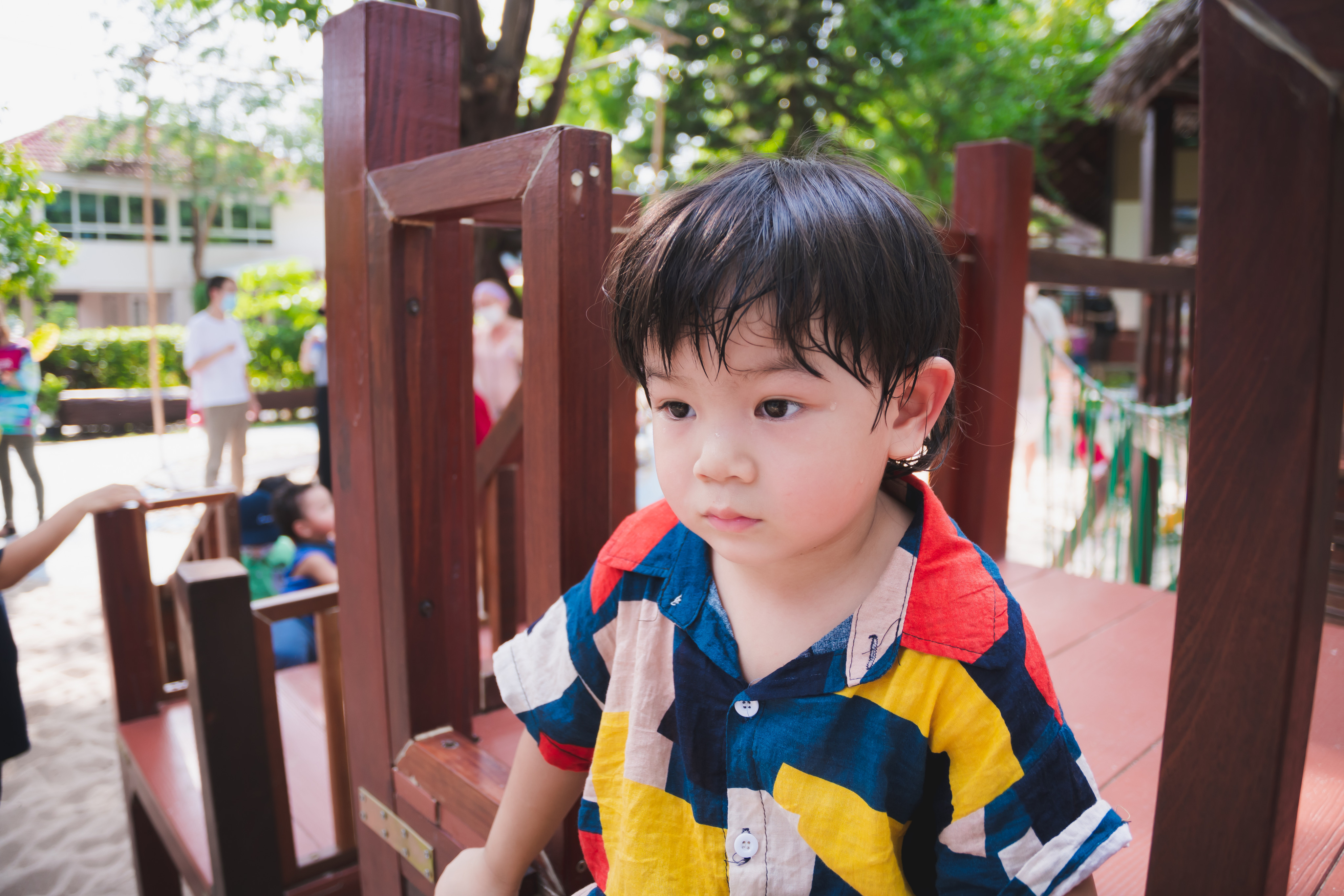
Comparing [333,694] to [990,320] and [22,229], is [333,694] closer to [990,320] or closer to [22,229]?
[990,320]

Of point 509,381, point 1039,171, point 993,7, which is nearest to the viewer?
point 509,381

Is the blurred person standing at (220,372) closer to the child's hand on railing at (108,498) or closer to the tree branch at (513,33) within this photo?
the tree branch at (513,33)

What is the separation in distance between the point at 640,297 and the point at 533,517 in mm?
411

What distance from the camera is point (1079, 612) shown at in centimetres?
232

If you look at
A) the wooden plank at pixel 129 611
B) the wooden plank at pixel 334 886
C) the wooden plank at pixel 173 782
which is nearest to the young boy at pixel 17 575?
the wooden plank at pixel 129 611

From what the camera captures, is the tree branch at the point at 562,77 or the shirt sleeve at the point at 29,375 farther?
the shirt sleeve at the point at 29,375

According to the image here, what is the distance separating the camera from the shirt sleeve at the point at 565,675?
103cm

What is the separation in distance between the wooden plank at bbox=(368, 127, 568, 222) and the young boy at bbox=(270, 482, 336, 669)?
272cm

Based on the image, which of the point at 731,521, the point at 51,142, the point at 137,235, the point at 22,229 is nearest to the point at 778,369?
the point at 731,521

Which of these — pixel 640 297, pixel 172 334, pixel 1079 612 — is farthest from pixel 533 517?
pixel 172 334

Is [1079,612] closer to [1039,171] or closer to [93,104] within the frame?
[93,104]

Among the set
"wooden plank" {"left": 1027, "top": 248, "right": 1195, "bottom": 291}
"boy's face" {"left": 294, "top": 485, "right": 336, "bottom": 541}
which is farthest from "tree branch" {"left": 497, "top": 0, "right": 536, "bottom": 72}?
"wooden plank" {"left": 1027, "top": 248, "right": 1195, "bottom": 291}

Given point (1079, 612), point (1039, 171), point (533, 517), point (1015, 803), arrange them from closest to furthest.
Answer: point (1015, 803) → point (533, 517) → point (1079, 612) → point (1039, 171)

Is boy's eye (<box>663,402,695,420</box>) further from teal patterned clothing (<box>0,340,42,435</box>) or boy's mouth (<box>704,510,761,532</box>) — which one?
teal patterned clothing (<box>0,340,42,435</box>)
